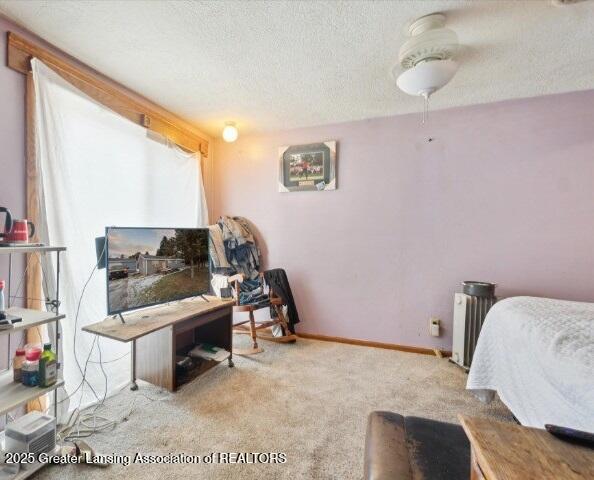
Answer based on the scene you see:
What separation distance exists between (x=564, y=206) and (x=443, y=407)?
1961 mm

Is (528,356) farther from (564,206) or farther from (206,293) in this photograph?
(206,293)

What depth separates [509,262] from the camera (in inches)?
96.9

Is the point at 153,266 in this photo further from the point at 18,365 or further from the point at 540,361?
the point at 540,361

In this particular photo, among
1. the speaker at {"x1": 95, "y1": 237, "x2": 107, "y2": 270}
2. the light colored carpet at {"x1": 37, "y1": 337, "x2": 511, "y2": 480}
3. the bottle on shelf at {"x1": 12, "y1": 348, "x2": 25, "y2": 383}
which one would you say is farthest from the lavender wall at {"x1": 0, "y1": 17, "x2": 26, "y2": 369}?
the light colored carpet at {"x1": 37, "y1": 337, "x2": 511, "y2": 480}

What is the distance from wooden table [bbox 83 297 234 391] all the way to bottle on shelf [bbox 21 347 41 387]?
0.96 feet

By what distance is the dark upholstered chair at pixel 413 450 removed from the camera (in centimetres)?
80

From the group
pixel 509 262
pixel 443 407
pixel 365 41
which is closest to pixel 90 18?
pixel 365 41

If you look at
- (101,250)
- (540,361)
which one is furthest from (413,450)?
(101,250)

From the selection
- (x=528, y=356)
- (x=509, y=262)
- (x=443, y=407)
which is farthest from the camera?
(x=509, y=262)

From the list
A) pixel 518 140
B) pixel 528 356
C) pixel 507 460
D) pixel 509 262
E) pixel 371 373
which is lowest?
pixel 371 373

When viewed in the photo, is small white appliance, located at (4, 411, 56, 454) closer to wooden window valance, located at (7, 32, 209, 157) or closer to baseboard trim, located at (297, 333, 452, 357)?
wooden window valance, located at (7, 32, 209, 157)

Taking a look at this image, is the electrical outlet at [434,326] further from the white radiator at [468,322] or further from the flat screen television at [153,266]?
the flat screen television at [153,266]

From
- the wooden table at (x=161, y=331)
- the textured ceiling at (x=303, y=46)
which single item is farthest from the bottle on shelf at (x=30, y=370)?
the textured ceiling at (x=303, y=46)

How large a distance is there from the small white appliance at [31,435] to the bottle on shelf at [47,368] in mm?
192
